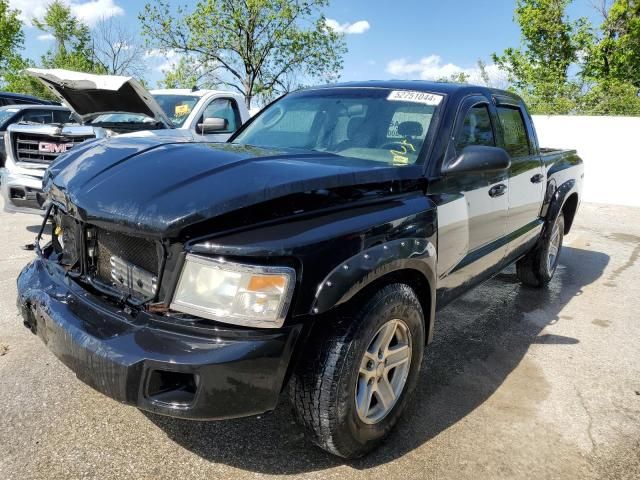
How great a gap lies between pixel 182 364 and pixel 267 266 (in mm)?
454

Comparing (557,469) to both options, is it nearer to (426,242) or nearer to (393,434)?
(393,434)

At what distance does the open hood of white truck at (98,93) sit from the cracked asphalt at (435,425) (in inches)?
110

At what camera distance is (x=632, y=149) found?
11727mm

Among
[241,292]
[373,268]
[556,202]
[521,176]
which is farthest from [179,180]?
[556,202]

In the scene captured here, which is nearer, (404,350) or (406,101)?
(404,350)

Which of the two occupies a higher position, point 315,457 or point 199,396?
point 199,396

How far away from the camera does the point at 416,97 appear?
3.03 meters

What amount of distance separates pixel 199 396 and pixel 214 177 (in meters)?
0.85

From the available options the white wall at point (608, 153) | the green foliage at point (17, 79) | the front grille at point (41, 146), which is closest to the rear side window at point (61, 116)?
the front grille at point (41, 146)

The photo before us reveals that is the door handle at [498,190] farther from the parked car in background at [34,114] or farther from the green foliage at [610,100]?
the green foliage at [610,100]

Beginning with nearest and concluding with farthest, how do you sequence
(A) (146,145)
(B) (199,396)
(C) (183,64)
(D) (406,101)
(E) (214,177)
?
1. (B) (199,396)
2. (E) (214,177)
3. (A) (146,145)
4. (D) (406,101)
5. (C) (183,64)

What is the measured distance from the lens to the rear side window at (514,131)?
3.71m

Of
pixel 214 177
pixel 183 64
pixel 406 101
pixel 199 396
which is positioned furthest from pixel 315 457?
pixel 183 64

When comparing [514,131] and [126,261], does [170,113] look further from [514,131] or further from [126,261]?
[126,261]
